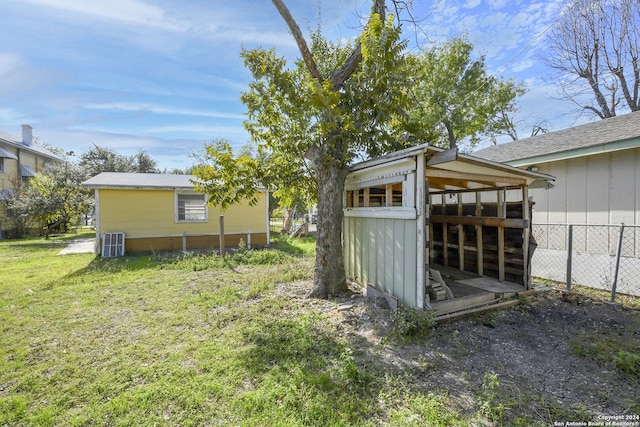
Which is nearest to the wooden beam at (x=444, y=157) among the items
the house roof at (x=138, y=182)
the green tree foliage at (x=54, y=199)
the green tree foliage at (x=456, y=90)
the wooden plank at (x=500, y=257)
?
the wooden plank at (x=500, y=257)

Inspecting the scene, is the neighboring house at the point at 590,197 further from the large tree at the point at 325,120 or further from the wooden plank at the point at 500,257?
the large tree at the point at 325,120

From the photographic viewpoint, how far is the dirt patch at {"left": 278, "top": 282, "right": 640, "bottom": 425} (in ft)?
7.37

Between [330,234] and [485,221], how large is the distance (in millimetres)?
3007

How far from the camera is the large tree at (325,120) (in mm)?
4570

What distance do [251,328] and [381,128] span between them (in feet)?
13.8

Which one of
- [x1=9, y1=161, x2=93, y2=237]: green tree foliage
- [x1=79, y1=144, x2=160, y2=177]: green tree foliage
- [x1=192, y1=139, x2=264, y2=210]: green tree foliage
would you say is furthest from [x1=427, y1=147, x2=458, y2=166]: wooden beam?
[x1=79, y1=144, x2=160, y2=177]: green tree foliage

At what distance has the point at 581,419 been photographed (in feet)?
6.78

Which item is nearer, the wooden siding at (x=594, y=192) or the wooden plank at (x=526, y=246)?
the wooden plank at (x=526, y=246)

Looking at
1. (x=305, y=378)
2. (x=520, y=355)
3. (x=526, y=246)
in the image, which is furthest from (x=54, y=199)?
(x=526, y=246)

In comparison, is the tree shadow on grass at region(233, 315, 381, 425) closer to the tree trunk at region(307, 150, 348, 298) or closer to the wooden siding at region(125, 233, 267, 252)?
the tree trunk at region(307, 150, 348, 298)

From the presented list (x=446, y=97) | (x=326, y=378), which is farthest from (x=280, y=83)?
(x=446, y=97)

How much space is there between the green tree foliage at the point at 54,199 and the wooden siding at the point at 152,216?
6.94 meters

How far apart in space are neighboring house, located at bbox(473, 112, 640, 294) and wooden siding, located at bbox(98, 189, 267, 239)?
9.30 m

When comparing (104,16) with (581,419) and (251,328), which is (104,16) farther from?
(581,419)
